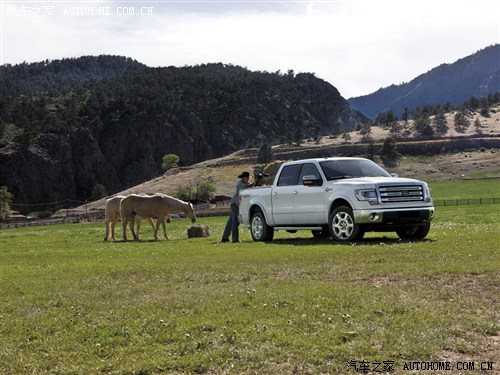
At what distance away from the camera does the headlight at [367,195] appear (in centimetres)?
1819

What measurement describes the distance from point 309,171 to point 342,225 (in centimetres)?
257

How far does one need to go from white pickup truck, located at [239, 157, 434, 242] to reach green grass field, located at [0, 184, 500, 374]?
390 centimetres

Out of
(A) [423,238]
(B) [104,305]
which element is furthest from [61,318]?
(A) [423,238]

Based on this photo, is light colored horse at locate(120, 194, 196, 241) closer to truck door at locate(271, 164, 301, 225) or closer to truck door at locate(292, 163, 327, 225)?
truck door at locate(271, 164, 301, 225)

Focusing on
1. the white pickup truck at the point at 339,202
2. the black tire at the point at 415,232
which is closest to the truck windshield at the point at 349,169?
the white pickup truck at the point at 339,202

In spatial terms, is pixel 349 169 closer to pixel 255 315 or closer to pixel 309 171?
pixel 309 171

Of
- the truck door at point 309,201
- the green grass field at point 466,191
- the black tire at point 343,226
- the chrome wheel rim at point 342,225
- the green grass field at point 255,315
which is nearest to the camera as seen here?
the green grass field at point 255,315

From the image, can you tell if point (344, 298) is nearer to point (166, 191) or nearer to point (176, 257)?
point (176, 257)

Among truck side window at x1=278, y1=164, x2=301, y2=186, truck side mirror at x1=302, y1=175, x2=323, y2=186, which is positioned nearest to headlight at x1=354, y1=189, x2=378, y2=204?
truck side mirror at x1=302, y1=175, x2=323, y2=186

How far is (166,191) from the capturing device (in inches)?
6885

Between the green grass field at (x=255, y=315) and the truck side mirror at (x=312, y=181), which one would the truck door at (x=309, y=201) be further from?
the green grass field at (x=255, y=315)

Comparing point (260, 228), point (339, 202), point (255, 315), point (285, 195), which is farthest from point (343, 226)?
point (255, 315)

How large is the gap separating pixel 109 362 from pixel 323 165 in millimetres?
14971

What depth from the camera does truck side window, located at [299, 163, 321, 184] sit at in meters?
20.4
